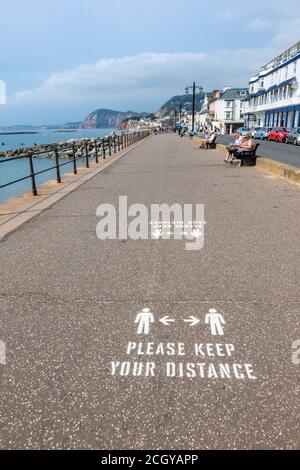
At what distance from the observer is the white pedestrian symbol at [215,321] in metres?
3.03

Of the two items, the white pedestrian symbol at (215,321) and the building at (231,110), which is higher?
the building at (231,110)

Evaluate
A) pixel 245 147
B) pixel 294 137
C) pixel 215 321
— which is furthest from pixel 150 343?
pixel 294 137

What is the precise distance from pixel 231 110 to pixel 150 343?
98.3m

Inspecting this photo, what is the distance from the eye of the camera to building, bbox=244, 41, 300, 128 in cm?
4738

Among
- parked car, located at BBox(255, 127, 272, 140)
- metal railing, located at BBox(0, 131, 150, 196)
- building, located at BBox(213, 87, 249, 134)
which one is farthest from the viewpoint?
building, located at BBox(213, 87, 249, 134)

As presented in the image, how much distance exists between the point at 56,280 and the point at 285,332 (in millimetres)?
2480

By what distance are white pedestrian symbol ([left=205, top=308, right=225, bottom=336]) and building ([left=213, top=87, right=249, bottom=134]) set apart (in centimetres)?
9247

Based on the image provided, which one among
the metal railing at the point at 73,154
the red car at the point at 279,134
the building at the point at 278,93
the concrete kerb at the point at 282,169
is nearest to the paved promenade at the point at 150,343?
the metal railing at the point at 73,154

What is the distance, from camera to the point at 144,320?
127 inches

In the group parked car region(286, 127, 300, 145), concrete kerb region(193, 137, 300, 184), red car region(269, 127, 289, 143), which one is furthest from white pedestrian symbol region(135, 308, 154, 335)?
red car region(269, 127, 289, 143)

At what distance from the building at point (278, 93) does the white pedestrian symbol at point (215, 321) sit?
4875cm

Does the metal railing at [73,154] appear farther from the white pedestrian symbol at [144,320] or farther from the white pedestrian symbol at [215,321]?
the white pedestrian symbol at [215,321]

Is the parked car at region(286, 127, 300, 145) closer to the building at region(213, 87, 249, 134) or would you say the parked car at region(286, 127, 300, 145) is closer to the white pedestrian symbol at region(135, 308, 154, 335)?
the white pedestrian symbol at region(135, 308, 154, 335)

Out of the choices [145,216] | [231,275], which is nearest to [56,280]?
[231,275]
